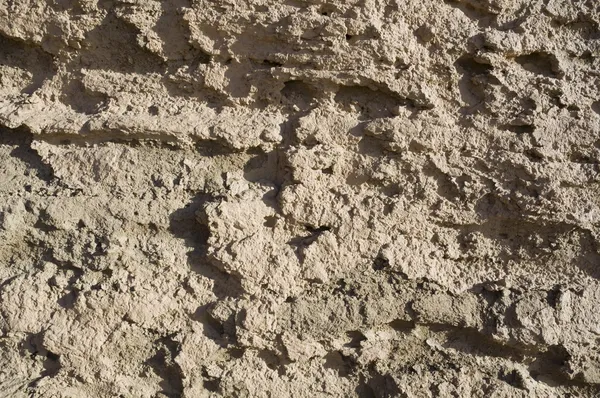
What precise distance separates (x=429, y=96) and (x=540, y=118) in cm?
24

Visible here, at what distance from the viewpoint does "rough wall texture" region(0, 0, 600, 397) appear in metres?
1.25

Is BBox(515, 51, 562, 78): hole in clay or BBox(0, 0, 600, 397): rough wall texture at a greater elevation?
BBox(515, 51, 562, 78): hole in clay

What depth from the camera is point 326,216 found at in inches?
50.3

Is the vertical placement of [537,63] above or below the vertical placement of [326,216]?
above

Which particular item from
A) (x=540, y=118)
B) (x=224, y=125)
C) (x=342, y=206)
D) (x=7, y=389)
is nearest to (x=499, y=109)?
(x=540, y=118)

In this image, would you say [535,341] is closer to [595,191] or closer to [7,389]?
[595,191]

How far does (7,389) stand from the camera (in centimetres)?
127

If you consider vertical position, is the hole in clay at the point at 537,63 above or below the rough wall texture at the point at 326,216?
above

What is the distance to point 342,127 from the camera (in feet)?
4.28

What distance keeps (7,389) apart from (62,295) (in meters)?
0.23

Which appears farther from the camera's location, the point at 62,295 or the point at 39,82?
the point at 39,82

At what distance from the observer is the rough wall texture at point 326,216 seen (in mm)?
1249

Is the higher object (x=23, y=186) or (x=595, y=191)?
(x=595, y=191)

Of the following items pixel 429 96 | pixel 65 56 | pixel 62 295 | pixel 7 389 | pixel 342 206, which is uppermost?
pixel 429 96
